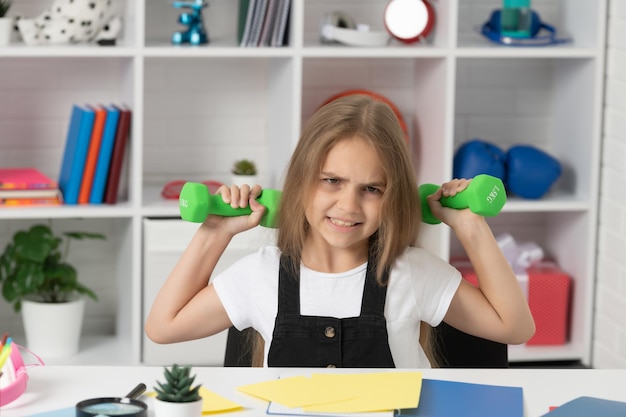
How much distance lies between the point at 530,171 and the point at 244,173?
36.5 inches

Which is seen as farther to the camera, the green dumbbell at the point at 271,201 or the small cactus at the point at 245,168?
the small cactus at the point at 245,168

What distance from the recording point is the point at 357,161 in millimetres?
1858

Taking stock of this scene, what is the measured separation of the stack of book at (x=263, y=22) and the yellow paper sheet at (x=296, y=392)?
71.5 inches

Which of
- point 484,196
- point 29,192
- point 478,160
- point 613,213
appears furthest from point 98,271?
point 484,196

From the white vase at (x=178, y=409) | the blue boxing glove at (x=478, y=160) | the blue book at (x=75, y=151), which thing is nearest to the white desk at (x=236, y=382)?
the white vase at (x=178, y=409)

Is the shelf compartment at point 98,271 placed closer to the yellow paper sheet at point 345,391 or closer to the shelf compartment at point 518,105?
the shelf compartment at point 518,105

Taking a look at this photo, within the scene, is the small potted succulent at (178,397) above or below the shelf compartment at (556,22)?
below

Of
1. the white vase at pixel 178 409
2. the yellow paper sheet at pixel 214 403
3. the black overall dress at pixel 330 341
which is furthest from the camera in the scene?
the black overall dress at pixel 330 341

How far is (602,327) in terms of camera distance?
3.42 m

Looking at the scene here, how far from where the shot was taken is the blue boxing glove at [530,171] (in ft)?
11.2

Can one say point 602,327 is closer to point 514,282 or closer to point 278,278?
point 514,282

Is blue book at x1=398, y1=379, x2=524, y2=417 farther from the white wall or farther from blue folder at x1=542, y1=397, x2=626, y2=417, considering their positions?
the white wall

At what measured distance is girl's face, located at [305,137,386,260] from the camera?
185 cm

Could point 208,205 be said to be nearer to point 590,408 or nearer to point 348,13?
point 590,408
